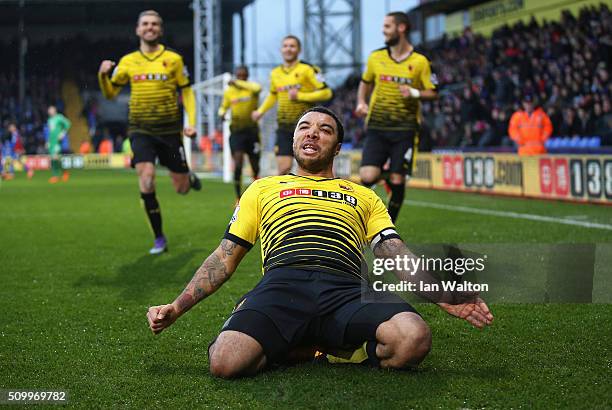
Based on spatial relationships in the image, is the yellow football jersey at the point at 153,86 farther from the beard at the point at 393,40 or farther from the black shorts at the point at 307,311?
the black shorts at the point at 307,311

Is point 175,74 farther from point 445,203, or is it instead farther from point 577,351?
point 445,203

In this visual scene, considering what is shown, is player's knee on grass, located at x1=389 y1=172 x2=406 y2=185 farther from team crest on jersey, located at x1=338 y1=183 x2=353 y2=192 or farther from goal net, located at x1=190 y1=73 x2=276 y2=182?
goal net, located at x1=190 y1=73 x2=276 y2=182

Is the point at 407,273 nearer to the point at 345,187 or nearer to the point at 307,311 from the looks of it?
the point at 307,311

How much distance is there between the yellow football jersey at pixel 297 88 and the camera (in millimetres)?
12477

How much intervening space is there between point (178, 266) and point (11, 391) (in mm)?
4241

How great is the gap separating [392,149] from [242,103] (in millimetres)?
6472

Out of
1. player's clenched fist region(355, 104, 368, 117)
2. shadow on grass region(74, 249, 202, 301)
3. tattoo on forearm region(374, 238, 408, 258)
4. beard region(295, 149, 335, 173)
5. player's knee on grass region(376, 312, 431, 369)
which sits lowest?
shadow on grass region(74, 249, 202, 301)

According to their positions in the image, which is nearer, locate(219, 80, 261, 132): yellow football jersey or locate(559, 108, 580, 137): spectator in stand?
locate(219, 80, 261, 132): yellow football jersey

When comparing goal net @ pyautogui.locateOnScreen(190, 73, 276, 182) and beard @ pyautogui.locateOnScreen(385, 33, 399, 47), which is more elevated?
beard @ pyautogui.locateOnScreen(385, 33, 399, 47)

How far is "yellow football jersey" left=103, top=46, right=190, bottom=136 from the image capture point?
910 cm

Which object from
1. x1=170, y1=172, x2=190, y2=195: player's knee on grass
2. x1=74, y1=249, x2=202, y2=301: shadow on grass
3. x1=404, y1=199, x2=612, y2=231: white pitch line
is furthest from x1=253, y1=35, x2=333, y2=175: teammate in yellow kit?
x1=74, y1=249, x2=202, y2=301: shadow on grass

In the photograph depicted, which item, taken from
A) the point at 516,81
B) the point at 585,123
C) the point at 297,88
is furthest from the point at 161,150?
the point at 516,81

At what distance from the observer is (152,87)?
30.0 feet

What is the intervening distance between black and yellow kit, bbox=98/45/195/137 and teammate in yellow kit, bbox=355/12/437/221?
1.90m
